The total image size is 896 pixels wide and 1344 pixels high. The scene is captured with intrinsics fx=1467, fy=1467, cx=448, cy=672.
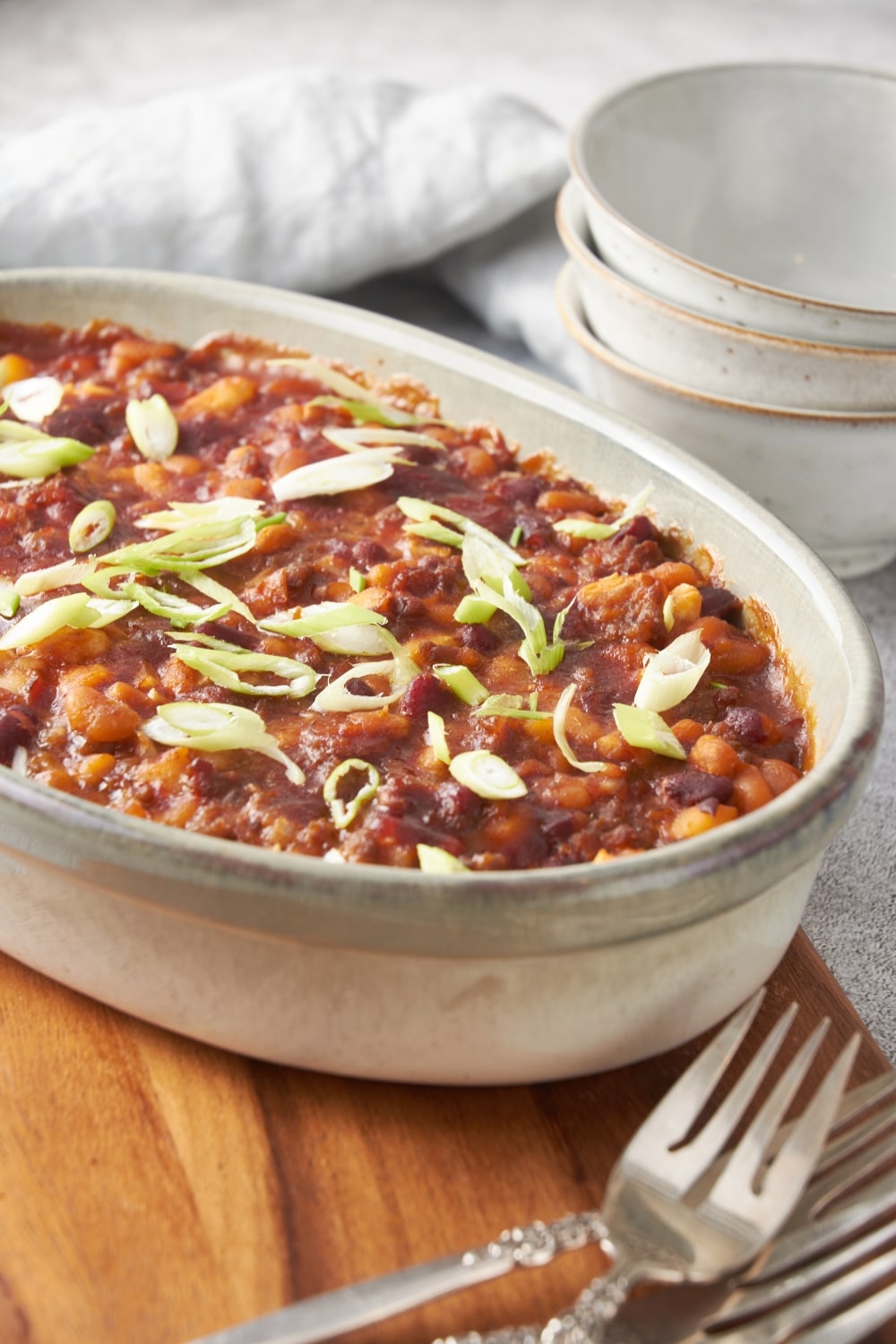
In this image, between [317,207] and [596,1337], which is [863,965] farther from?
[317,207]

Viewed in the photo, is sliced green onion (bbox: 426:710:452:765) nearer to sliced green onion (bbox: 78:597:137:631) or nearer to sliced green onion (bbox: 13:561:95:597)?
sliced green onion (bbox: 78:597:137:631)

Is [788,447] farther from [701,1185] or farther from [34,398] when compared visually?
[701,1185]

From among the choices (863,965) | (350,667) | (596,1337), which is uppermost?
(350,667)

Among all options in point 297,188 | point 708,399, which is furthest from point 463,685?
point 297,188

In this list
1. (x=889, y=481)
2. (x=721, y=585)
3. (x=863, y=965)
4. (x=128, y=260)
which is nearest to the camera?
(x=863, y=965)

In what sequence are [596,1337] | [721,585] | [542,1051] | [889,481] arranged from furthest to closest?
[889,481], [721,585], [542,1051], [596,1337]

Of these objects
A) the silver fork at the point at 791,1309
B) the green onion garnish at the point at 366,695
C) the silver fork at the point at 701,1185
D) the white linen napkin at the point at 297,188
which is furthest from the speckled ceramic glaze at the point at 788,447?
the silver fork at the point at 791,1309

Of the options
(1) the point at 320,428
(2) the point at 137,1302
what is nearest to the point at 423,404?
(1) the point at 320,428
